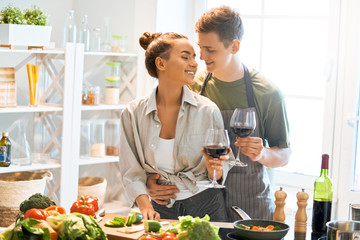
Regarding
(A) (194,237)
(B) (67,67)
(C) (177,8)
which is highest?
(C) (177,8)

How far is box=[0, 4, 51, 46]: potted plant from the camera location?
3.87 m

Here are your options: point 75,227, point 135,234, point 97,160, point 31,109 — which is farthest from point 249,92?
point 97,160

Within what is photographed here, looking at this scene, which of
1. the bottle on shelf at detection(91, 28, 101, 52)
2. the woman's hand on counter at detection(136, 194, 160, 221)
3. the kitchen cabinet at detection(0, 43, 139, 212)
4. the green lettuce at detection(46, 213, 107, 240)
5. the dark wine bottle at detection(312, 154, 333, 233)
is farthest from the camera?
the bottle on shelf at detection(91, 28, 101, 52)

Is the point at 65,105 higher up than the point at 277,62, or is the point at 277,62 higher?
the point at 277,62

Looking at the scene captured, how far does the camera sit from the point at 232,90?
109 inches

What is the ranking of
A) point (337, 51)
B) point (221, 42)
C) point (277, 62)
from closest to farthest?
point (221, 42) < point (337, 51) < point (277, 62)

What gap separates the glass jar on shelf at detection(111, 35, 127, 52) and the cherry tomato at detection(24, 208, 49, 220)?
2.70 meters

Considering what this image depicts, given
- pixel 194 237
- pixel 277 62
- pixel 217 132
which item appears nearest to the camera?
pixel 194 237

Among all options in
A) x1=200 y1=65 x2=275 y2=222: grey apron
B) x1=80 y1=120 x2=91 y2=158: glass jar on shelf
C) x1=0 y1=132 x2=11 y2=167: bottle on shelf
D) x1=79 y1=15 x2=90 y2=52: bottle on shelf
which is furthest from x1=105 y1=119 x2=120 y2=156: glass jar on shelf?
x1=200 y1=65 x2=275 y2=222: grey apron

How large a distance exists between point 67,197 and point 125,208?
55 centimetres

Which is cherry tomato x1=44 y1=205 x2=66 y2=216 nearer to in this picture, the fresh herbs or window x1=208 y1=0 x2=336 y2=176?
the fresh herbs

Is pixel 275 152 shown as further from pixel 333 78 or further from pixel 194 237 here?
pixel 333 78

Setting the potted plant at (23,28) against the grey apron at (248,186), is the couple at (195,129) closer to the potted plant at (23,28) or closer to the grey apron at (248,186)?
the grey apron at (248,186)

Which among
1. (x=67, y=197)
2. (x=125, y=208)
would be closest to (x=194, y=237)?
(x=67, y=197)
